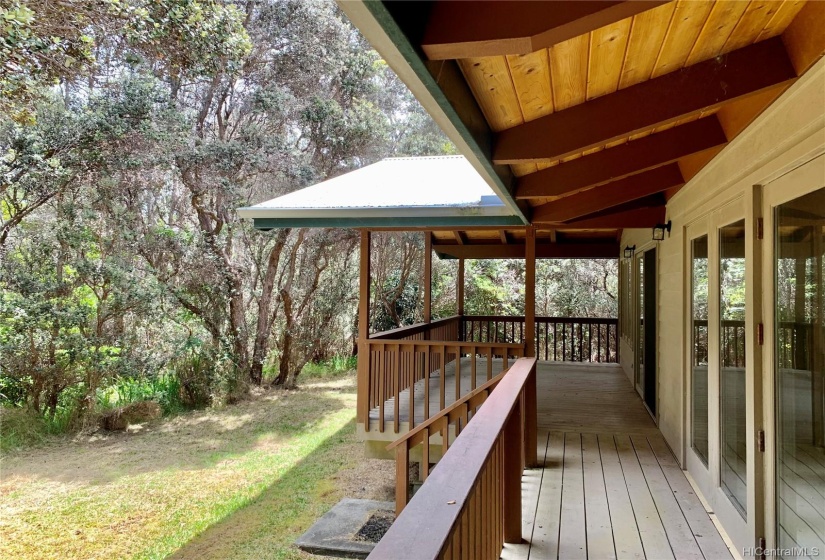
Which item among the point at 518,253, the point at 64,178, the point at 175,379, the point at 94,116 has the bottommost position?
the point at 175,379

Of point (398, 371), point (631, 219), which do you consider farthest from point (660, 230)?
point (398, 371)

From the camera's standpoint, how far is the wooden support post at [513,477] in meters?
2.61

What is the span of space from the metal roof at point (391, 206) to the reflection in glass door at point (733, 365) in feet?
6.19

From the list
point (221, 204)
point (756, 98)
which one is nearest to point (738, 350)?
point (756, 98)

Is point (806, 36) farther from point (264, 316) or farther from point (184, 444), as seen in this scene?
point (264, 316)

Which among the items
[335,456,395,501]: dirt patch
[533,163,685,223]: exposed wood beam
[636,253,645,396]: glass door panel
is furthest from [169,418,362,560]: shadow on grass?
[533,163,685,223]: exposed wood beam

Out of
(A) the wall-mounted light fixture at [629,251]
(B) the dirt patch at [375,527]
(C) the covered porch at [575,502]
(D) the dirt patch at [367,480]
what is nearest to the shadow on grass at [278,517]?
(D) the dirt patch at [367,480]

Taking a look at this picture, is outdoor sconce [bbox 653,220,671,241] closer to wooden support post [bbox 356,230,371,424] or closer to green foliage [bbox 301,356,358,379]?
wooden support post [bbox 356,230,371,424]

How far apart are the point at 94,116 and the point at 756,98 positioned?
365 inches

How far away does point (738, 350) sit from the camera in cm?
276

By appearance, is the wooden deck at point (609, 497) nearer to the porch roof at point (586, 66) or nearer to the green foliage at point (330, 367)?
the porch roof at point (586, 66)

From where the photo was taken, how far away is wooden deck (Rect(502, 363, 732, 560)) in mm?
2723

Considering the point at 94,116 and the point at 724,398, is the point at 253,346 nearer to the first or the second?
the point at 94,116

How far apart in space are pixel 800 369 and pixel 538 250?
7.19m
